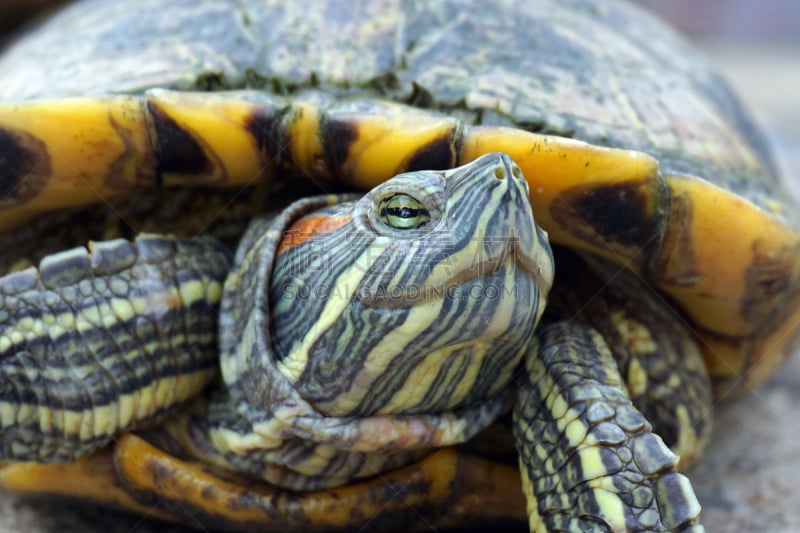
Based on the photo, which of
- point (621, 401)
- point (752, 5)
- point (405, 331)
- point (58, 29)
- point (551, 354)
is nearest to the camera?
point (405, 331)

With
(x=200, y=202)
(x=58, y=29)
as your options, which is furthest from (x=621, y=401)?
(x=58, y=29)

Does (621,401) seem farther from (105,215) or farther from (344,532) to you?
(105,215)

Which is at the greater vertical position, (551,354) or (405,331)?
(405,331)

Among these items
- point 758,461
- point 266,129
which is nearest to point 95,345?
point 266,129

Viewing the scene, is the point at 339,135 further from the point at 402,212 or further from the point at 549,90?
the point at 549,90

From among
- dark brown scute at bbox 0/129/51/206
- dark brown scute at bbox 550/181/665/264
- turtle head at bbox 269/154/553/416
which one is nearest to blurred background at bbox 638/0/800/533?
dark brown scute at bbox 550/181/665/264

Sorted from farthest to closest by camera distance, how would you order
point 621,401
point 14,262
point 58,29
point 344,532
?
point 58,29 < point 14,262 < point 344,532 < point 621,401

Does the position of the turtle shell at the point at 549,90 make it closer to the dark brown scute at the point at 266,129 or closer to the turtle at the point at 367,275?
the turtle at the point at 367,275

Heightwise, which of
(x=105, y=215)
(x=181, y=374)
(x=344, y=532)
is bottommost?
(x=344, y=532)

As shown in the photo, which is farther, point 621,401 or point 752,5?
point 752,5
